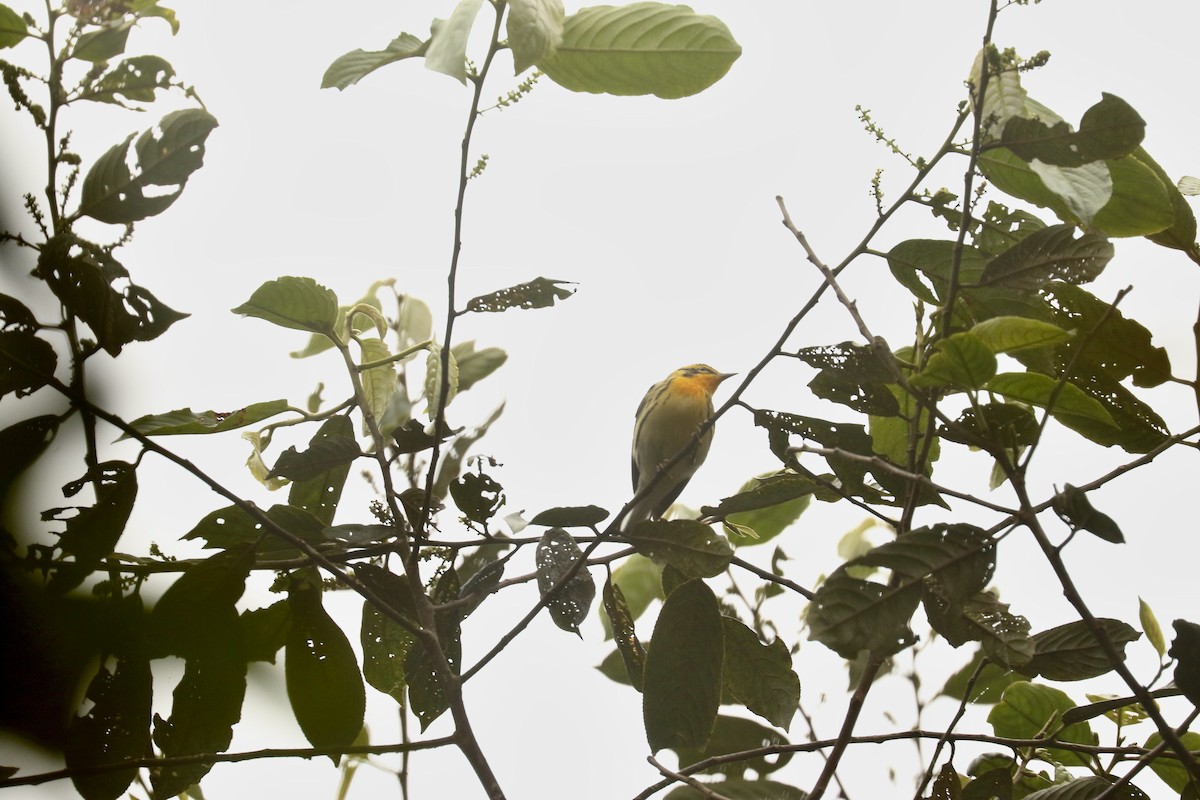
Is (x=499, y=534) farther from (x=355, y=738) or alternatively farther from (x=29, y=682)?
(x=29, y=682)

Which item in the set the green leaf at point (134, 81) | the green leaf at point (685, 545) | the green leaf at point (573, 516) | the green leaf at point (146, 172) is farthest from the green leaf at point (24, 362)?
the green leaf at point (685, 545)

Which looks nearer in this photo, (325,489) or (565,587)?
(565,587)

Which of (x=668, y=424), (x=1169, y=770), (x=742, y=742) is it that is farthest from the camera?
(x=668, y=424)

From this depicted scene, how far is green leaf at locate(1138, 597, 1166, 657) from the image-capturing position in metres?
1.52

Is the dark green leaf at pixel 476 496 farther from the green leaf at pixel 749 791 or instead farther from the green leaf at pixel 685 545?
the green leaf at pixel 749 791

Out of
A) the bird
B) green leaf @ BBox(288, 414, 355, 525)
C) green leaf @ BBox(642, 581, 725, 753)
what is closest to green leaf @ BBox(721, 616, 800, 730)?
green leaf @ BBox(642, 581, 725, 753)

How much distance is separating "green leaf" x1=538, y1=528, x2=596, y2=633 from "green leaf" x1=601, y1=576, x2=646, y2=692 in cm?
25

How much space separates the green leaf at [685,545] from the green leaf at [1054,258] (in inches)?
19.8

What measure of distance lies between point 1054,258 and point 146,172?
1.16 metres

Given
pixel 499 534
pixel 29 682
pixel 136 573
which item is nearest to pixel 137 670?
pixel 136 573

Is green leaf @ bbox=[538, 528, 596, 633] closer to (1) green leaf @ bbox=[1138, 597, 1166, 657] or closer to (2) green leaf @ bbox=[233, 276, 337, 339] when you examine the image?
(2) green leaf @ bbox=[233, 276, 337, 339]

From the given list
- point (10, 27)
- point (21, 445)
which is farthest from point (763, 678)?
point (10, 27)

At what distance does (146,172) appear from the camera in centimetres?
132

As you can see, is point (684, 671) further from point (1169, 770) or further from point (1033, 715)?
point (1169, 770)
